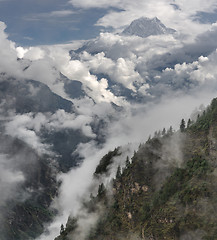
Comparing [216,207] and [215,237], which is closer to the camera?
[215,237]

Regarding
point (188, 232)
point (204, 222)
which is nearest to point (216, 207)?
point (204, 222)

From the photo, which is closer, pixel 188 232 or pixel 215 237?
pixel 215 237

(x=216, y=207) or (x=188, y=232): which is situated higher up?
(x=216, y=207)

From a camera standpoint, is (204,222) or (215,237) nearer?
(215,237)

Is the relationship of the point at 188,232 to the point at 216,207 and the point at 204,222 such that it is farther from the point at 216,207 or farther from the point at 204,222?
the point at 216,207

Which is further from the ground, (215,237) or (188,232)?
(215,237)
